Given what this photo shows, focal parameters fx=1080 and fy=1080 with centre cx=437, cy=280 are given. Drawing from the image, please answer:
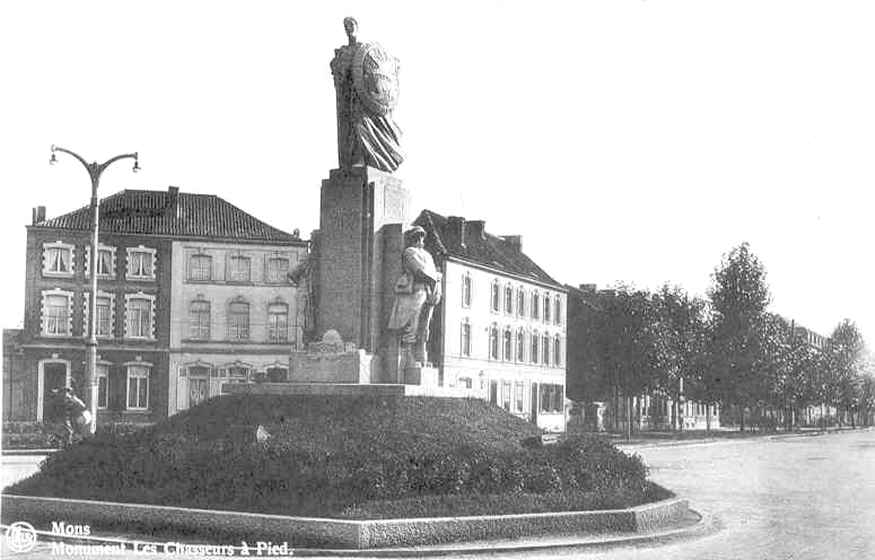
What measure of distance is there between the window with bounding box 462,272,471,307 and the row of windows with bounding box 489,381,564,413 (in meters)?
5.19

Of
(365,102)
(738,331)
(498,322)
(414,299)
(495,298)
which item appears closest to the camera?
(414,299)

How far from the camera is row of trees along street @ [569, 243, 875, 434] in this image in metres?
64.2

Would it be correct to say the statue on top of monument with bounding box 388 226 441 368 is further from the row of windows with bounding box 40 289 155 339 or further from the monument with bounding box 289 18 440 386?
the row of windows with bounding box 40 289 155 339

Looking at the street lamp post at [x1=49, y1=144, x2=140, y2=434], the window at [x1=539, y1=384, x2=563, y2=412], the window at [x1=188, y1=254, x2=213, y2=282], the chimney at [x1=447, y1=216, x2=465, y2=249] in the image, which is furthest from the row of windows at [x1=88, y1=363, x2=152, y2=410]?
the street lamp post at [x1=49, y1=144, x2=140, y2=434]

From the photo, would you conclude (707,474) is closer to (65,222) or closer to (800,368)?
(65,222)

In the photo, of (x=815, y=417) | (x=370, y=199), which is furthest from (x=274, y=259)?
(x=815, y=417)

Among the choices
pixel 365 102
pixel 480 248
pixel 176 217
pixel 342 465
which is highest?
pixel 176 217

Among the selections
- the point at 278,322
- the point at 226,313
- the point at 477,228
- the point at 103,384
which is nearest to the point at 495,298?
the point at 477,228

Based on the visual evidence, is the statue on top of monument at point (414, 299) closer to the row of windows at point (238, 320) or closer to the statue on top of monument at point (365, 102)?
the statue on top of monument at point (365, 102)

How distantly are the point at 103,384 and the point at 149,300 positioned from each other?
5035 mm

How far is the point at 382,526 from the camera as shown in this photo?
37.5 ft

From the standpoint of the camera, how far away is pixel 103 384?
55.4 m

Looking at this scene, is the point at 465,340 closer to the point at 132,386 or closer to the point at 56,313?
the point at 132,386

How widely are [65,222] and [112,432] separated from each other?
42.9 m
